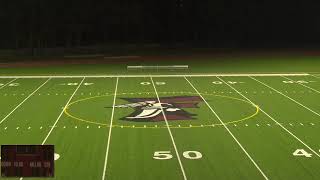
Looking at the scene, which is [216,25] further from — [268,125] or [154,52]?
[268,125]

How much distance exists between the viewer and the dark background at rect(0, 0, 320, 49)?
3234cm

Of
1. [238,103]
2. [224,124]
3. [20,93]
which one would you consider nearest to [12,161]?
[224,124]

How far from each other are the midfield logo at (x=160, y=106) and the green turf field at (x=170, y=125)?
1.0 inches

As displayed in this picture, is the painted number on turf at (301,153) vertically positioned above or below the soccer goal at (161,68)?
above

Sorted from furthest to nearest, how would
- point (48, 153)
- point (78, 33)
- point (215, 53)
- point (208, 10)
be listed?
1. point (208, 10)
2. point (78, 33)
3. point (215, 53)
4. point (48, 153)

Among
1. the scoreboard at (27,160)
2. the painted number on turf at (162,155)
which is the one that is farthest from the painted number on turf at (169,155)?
the scoreboard at (27,160)

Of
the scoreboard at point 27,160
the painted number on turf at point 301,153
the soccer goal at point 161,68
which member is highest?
the scoreboard at point 27,160

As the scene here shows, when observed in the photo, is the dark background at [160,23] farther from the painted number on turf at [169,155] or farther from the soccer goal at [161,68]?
the painted number on turf at [169,155]

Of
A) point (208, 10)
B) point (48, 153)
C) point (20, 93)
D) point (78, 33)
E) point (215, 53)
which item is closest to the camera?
point (48, 153)

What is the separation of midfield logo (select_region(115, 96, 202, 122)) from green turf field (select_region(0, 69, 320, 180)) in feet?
0.08

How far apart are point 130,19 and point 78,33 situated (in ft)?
11.5

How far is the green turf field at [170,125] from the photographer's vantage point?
363 inches

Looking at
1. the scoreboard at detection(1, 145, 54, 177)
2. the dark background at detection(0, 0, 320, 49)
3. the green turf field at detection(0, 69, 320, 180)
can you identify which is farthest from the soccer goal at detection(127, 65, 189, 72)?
the scoreboard at detection(1, 145, 54, 177)

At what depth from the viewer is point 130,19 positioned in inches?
1380
